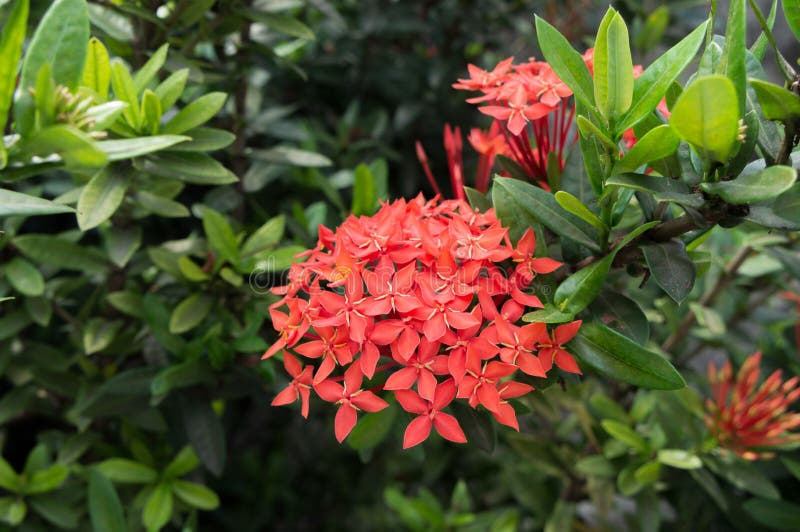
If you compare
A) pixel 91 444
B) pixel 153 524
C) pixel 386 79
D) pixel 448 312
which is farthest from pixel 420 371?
pixel 386 79

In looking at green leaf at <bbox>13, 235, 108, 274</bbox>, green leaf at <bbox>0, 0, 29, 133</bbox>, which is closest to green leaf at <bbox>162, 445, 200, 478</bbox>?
green leaf at <bbox>13, 235, 108, 274</bbox>

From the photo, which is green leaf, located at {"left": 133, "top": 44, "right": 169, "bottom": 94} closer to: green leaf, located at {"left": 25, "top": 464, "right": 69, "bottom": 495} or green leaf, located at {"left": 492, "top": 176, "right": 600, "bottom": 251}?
green leaf, located at {"left": 492, "top": 176, "right": 600, "bottom": 251}

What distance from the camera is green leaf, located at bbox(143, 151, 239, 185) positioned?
89 centimetres

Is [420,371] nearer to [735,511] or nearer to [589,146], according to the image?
[589,146]

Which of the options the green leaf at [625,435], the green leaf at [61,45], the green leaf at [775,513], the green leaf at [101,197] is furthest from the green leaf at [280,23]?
the green leaf at [775,513]

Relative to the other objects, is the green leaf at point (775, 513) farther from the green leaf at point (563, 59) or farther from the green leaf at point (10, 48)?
A: the green leaf at point (10, 48)

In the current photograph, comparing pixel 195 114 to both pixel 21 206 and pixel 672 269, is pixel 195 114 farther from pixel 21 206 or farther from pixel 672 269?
pixel 672 269

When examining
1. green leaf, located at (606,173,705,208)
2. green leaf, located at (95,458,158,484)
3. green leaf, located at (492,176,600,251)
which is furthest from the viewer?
green leaf, located at (95,458,158,484)

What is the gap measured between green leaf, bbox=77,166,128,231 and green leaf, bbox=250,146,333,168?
0.38m

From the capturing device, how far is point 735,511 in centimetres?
131

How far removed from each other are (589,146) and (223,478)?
4.09 feet

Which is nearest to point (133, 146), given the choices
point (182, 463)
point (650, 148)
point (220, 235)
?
point (220, 235)

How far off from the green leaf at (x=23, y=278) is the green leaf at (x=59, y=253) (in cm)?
2

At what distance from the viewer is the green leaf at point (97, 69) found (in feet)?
2.67
